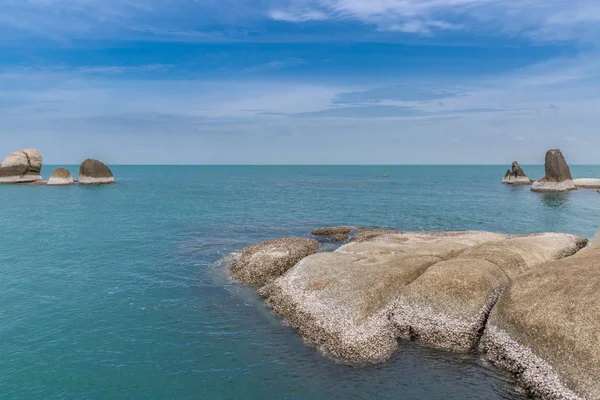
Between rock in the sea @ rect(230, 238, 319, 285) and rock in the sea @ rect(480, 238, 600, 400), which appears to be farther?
rock in the sea @ rect(230, 238, 319, 285)

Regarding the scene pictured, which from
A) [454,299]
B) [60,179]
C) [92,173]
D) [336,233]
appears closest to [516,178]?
[336,233]

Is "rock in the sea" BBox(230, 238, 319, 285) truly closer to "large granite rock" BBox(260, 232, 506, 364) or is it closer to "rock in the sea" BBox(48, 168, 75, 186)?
"large granite rock" BBox(260, 232, 506, 364)

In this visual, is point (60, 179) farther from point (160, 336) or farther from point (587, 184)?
point (587, 184)

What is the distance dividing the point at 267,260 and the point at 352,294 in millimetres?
13606

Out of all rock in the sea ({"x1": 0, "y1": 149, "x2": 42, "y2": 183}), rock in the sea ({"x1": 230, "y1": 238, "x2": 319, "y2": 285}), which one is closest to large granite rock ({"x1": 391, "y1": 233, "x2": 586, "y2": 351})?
rock in the sea ({"x1": 230, "y1": 238, "x2": 319, "y2": 285})

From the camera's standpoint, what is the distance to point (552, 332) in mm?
20125

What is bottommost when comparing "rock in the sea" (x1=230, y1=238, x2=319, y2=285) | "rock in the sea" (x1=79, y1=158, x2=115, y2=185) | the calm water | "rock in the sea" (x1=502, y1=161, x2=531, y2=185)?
the calm water

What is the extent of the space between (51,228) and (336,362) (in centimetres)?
6098

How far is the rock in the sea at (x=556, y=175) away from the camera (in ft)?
421

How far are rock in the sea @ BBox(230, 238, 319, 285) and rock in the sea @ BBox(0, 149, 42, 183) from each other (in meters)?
147

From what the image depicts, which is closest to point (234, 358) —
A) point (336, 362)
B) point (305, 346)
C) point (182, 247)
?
point (305, 346)

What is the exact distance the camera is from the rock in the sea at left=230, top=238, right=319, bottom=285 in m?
36.7

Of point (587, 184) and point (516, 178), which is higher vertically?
point (516, 178)

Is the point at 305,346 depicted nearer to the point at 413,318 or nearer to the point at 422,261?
the point at 413,318
